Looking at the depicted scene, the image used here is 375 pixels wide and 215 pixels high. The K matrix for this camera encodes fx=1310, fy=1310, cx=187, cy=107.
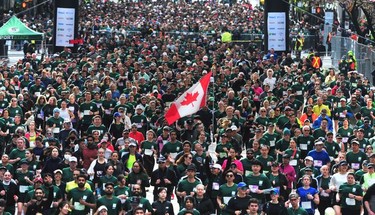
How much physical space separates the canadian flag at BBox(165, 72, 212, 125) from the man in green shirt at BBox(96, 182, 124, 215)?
6.94m

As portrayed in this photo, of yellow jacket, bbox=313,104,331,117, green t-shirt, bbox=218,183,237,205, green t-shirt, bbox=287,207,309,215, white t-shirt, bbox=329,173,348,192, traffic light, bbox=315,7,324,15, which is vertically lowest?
green t-shirt, bbox=287,207,309,215

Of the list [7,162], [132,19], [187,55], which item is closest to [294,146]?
[7,162]

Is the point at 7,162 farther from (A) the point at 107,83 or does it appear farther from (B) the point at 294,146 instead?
(A) the point at 107,83

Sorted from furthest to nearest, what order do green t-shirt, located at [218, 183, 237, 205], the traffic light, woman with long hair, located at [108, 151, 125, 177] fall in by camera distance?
1. the traffic light
2. woman with long hair, located at [108, 151, 125, 177]
3. green t-shirt, located at [218, 183, 237, 205]

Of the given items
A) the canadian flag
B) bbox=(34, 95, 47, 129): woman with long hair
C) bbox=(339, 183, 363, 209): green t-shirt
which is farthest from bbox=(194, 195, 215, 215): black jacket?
bbox=(34, 95, 47, 129): woman with long hair

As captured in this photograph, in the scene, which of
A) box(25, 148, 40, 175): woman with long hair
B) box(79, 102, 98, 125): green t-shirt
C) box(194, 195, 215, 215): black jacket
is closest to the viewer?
box(194, 195, 215, 215): black jacket

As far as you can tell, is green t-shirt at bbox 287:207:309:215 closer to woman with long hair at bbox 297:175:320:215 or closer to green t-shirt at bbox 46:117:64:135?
woman with long hair at bbox 297:175:320:215

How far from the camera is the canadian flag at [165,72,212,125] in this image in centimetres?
2677

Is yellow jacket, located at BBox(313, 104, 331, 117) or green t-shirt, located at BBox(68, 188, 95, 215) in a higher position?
yellow jacket, located at BBox(313, 104, 331, 117)

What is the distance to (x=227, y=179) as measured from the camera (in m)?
20.5

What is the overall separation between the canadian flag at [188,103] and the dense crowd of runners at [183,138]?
264 mm

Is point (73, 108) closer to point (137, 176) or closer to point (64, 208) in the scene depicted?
point (137, 176)

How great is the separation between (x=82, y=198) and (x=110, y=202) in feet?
2.36

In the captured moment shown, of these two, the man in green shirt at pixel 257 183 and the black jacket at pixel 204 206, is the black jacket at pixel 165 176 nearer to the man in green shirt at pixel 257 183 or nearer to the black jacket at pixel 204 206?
the man in green shirt at pixel 257 183
